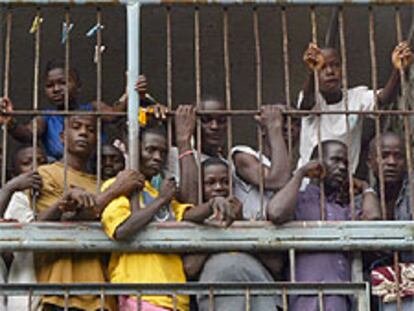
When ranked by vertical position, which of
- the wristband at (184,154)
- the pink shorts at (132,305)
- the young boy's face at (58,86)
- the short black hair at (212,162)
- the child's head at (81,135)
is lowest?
the pink shorts at (132,305)

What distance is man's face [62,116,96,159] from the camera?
8781mm

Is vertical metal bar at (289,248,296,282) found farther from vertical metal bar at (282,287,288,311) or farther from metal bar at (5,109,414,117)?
metal bar at (5,109,414,117)

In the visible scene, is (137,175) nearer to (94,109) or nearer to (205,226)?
(205,226)

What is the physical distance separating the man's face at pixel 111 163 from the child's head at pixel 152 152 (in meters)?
0.30

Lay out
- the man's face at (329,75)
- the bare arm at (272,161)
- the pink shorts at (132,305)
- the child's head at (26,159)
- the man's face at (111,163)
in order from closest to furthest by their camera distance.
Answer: the pink shorts at (132,305)
the bare arm at (272,161)
the man's face at (111,163)
the child's head at (26,159)
the man's face at (329,75)

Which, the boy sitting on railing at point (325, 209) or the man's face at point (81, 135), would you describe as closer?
the boy sitting on railing at point (325, 209)

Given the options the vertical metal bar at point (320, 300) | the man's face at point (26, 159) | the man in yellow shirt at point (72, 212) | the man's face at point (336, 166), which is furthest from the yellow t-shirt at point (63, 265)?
the man's face at point (336, 166)

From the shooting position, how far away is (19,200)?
8562 mm

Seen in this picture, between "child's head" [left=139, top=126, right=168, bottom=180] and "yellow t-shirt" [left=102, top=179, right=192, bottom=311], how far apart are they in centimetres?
35

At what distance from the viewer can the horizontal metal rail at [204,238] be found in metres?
8.23

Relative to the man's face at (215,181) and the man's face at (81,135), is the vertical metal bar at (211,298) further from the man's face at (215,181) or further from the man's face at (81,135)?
the man's face at (81,135)

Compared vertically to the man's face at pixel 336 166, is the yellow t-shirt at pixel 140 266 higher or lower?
lower

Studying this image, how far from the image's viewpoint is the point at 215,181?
8492 mm

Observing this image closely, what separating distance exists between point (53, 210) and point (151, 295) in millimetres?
743
